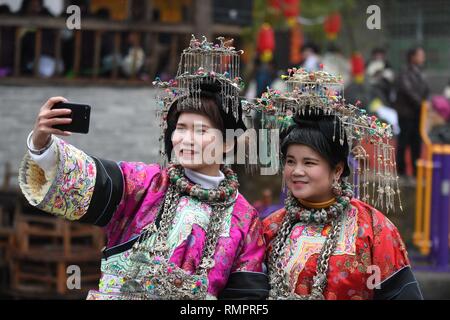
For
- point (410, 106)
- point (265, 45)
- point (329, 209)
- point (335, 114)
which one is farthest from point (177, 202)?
point (265, 45)

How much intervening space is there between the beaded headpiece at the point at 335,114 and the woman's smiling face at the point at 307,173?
0.44ft

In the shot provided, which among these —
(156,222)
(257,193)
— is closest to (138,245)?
(156,222)

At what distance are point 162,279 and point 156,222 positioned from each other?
11.3 inches

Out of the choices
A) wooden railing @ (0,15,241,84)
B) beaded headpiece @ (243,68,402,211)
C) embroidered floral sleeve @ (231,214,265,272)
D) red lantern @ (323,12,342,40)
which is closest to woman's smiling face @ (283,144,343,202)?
beaded headpiece @ (243,68,402,211)

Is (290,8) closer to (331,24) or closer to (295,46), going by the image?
(295,46)

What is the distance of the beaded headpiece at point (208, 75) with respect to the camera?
→ 3.94 metres

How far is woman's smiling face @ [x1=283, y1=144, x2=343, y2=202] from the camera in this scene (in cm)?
394

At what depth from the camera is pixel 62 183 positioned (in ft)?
12.2

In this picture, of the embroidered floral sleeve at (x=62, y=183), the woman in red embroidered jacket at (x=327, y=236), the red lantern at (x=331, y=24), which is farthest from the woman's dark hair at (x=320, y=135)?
the red lantern at (x=331, y=24)

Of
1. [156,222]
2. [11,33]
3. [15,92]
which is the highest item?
[11,33]

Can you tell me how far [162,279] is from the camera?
3.73m

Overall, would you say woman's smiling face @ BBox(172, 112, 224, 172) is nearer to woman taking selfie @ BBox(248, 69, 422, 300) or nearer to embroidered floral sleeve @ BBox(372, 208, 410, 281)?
woman taking selfie @ BBox(248, 69, 422, 300)

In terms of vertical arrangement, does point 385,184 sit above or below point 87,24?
below

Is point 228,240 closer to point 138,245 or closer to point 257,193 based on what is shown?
point 138,245
